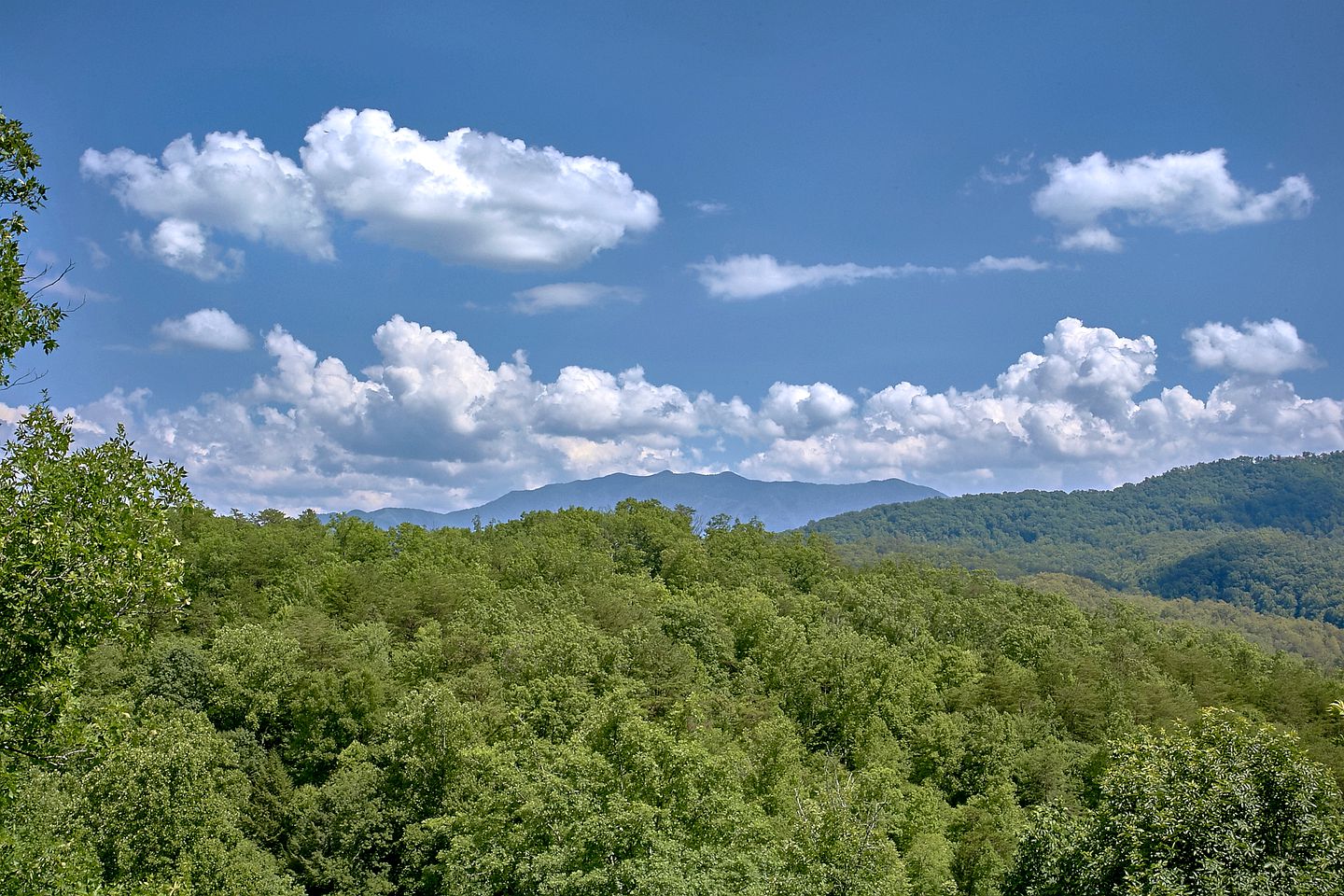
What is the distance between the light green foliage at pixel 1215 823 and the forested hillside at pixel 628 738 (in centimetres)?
8

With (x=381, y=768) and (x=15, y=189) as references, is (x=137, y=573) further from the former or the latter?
(x=381, y=768)

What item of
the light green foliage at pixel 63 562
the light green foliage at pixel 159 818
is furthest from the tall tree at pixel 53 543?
the light green foliage at pixel 159 818

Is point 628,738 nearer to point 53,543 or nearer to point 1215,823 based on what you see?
point 1215,823

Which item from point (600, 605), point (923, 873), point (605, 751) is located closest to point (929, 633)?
point (600, 605)

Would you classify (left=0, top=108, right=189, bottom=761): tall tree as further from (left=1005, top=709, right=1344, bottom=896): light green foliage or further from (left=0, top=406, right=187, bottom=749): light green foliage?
(left=1005, top=709, right=1344, bottom=896): light green foliage

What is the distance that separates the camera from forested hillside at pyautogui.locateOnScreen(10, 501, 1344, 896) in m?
18.1

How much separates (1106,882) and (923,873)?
14.3m

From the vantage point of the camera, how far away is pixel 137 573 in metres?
10.1

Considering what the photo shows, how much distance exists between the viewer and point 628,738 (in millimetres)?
28484

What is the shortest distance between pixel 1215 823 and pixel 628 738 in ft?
56.0

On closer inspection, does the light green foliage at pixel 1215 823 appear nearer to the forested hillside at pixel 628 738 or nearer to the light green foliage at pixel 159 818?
the forested hillside at pixel 628 738

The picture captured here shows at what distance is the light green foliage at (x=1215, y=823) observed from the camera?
49.5 ft

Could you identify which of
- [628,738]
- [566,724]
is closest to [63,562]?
[628,738]

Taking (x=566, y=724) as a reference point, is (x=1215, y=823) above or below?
above
